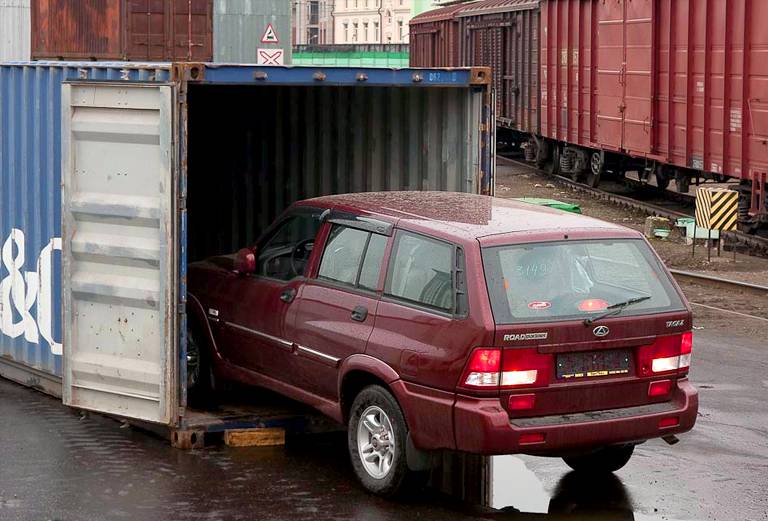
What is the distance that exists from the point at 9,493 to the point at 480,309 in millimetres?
2862

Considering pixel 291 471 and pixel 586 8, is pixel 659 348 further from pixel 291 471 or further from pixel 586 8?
pixel 586 8

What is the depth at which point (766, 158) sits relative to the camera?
60.4 ft

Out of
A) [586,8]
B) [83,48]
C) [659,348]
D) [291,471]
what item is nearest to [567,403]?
[659,348]

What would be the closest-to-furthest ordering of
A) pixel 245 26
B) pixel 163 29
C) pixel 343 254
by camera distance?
pixel 343 254
pixel 163 29
pixel 245 26

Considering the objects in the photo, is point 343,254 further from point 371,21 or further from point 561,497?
point 371,21

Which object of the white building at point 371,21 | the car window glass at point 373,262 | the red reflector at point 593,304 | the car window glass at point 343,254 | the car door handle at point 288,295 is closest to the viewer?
the red reflector at point 593,304

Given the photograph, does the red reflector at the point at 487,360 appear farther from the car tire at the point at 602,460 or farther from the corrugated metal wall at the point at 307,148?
the corrugated metal wall at the point at 307,148

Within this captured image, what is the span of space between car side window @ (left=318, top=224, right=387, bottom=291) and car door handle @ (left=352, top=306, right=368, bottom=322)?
129 mm

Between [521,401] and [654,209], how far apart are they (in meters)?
17.0

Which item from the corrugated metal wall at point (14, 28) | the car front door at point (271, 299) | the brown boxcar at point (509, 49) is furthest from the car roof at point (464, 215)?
the corrugated metal wall at point (14, 28)

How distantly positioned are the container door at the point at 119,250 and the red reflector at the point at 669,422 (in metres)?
3.00

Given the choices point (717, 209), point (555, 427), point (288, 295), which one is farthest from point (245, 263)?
point (717, 209)

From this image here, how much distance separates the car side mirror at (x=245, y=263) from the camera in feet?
28.6

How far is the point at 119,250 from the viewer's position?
848 cm
